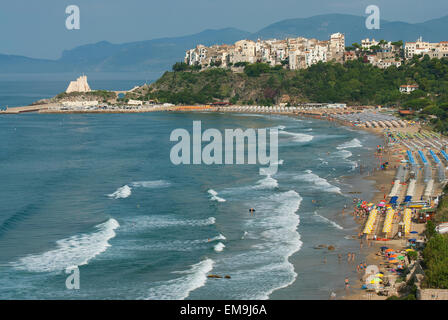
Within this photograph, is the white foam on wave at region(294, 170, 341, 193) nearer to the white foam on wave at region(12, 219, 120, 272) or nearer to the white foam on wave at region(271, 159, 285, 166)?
the white foam on wave at region(271, 159, 285, 166)

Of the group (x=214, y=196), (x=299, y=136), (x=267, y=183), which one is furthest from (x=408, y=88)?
(x=214, y=196)

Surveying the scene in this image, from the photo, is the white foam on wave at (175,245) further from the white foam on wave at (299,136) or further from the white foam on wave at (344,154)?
the white foam on wave at (299,136)

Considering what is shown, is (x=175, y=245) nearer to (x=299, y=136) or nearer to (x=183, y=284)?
(x=183, y=284)

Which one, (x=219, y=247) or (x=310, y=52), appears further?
(x=310, y=52)

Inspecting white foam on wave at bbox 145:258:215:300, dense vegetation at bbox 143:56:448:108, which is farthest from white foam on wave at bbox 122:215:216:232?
dense vegetation at bbox 143:56:448:108

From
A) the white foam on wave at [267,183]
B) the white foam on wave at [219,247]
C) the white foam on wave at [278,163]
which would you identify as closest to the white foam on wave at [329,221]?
the white foam on wave at [219,247]

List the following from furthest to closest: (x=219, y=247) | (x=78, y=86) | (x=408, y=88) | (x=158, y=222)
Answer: (x=78, y=86)
(x=408, y=88)
(x=158, y=222)
(x=219, y=247)
